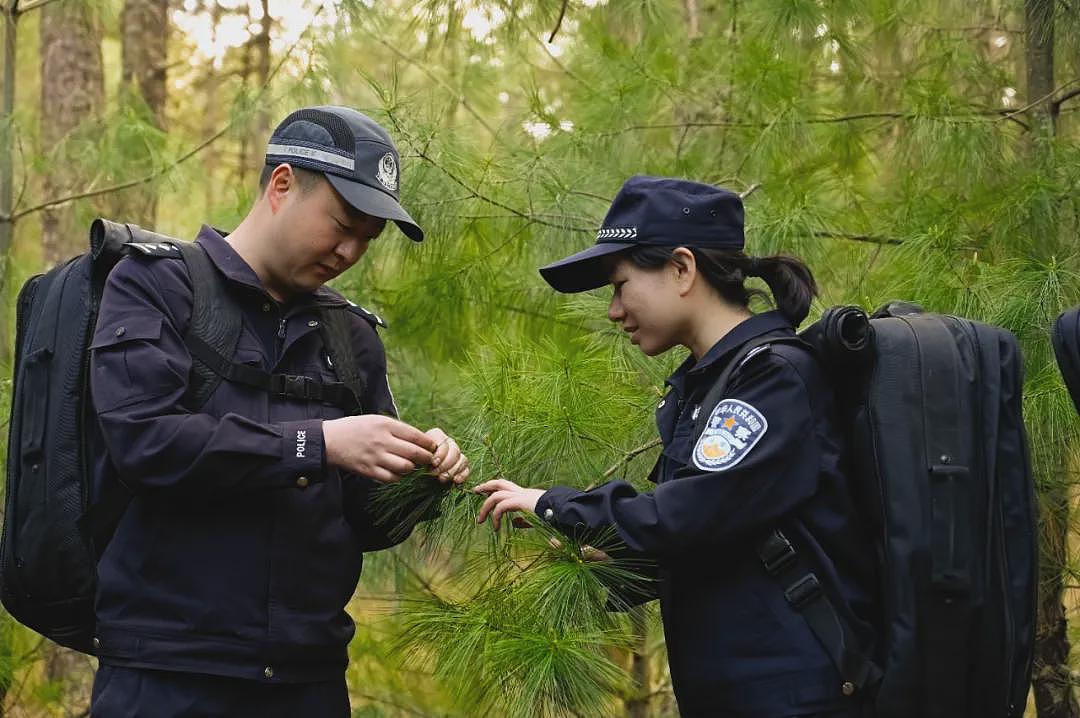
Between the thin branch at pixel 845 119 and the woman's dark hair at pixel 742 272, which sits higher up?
the thin branch at pixel 845 119

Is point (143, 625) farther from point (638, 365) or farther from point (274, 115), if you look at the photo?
point (274, 115)

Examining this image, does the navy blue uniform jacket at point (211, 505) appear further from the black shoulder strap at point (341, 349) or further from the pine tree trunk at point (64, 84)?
the pine tree trunk at point (64, 84)

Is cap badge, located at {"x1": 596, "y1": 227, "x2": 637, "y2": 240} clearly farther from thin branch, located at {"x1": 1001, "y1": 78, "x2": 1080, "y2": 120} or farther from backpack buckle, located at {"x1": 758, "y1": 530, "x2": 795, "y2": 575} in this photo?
thin branch, located at {"x1": 1001, "y1": 78, "x2": 1080, "y2": 120}

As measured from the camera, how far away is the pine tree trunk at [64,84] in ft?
16.6

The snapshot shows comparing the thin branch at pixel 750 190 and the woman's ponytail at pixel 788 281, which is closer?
the woman's ponytail at pixel 788 281

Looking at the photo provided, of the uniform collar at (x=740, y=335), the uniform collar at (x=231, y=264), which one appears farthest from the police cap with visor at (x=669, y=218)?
the uniform collar at (x=231, y=264)

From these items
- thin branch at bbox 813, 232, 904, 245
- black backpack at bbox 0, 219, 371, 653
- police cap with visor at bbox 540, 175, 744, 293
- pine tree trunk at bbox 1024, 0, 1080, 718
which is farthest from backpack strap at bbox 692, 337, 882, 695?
thin branch at bbox 813, 232, 904, 245

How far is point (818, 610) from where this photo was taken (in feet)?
5.50

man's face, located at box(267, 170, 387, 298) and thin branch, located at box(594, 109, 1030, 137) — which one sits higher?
thin branch, located at box(594, 109, 1030, 137)

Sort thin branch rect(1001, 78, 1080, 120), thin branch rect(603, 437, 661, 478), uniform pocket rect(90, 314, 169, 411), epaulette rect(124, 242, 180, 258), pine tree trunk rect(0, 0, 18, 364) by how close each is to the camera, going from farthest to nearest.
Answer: pine tree trunk rect(0, 0, 18, 364) → thin branch rect(1001, 78, 1080, 120) → thin branch rect(603, 437, 661, 478) → epaulette rect(124, 242, 180, 258) → uniform pocket rect(90, 314, 169, 411)

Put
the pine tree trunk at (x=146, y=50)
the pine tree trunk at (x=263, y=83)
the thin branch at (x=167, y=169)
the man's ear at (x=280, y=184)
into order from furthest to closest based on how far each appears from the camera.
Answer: the pine tree trunk at (x=146, y=50) → the pine tree trunk at (x=263, y=83) → the thin branch at (x=167, y=169) → the man's ear at (x=280, y=184)

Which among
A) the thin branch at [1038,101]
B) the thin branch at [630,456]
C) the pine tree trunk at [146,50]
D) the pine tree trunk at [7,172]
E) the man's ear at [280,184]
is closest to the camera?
the man's ear at [280,184]

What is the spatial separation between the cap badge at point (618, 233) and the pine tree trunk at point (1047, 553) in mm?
1300

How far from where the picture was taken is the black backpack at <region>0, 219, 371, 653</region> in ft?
6.07
